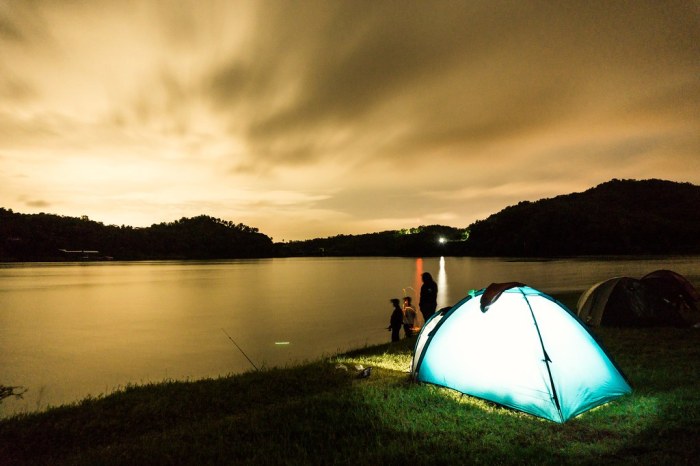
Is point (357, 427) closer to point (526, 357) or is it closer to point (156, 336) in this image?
point (526, 357)

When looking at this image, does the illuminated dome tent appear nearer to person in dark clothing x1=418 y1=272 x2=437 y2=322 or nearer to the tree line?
person in dark clothing x1=418 y1=272 x2=437 y2=322

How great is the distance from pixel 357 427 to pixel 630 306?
12.5 meters

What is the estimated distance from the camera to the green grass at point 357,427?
18.5 ft

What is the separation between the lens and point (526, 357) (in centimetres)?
738

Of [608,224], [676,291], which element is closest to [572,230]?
[608,224]

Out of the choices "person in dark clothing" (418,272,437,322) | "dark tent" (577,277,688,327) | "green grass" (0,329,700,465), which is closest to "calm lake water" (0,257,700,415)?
"green grass" (0,329,700,465)

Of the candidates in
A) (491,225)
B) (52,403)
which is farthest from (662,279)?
(491,225)

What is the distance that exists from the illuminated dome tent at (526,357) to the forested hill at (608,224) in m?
165

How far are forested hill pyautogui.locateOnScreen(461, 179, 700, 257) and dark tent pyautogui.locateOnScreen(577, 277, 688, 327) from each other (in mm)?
155440

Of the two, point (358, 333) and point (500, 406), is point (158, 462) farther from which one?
point (358, 333)

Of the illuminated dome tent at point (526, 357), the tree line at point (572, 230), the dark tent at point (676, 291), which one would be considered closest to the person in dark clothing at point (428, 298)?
the illuminated dome tent at point (526, 357)

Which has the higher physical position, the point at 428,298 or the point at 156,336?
the point at 428,298

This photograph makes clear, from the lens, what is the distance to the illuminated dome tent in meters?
7.10

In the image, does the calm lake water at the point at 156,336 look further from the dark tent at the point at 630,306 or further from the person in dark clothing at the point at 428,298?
the dark tent at the point at 630,306
